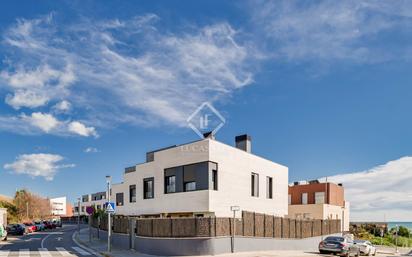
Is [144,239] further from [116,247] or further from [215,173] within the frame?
[215,173]

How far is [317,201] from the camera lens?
4666 cm

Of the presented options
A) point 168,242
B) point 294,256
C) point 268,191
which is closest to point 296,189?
point 268,191

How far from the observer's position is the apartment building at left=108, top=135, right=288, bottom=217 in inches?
1045

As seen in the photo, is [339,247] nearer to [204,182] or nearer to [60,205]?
[204,182]

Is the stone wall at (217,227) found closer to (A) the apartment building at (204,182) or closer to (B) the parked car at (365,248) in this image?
(A) the apartment building at (204,182)

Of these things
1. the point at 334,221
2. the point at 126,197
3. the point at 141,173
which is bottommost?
the point at 334,221

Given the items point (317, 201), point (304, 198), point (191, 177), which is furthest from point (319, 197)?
point (191, 177)

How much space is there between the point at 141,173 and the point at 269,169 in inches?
400

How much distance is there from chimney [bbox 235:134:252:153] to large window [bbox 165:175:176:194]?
637 cm

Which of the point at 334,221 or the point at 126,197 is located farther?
the point at 334,221

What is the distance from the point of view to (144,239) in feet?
77.0

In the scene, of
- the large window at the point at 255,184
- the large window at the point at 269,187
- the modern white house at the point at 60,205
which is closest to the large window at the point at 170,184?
the large window at the point at 255,184

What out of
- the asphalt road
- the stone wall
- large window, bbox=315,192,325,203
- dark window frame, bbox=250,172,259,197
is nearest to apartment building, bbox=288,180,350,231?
large window, bbox=315,192,325,203

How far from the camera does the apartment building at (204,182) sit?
26531 mm
